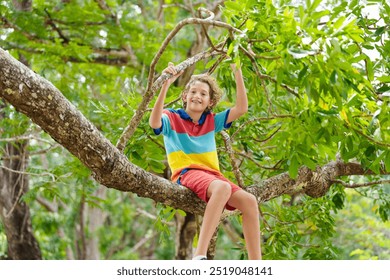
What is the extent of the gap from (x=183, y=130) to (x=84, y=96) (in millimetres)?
3362

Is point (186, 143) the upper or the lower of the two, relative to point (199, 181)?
upper

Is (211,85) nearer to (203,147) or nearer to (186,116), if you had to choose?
(186,116)

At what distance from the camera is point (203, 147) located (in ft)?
10.9

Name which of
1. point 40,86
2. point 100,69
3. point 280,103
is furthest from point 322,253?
point 100,69

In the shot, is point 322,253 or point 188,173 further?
point 322,253

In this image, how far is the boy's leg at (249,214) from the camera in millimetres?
3043

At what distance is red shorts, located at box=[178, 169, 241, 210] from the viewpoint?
3.02 m

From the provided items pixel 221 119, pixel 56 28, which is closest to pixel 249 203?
pixel 221 119

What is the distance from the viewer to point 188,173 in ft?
10.4

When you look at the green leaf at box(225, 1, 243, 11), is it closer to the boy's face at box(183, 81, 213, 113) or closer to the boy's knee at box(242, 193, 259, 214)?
the boy's face at box(183, 81, 213, 113)

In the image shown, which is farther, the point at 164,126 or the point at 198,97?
the point at 198,97

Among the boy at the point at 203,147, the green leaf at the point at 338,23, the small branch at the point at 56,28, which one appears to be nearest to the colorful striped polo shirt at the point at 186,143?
the boy at the point at 203,147

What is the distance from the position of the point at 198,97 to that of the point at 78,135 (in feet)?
3.14
